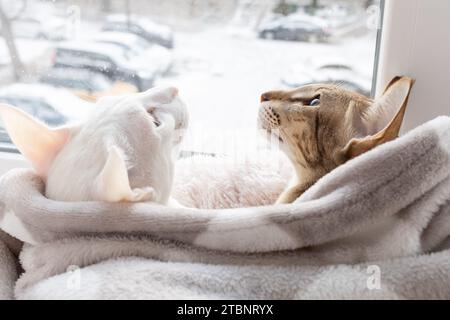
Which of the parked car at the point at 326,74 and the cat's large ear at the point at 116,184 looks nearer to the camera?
the cat's large ear at the point at 116,184

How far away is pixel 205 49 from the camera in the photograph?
47.5 inches

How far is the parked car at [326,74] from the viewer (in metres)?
1.12

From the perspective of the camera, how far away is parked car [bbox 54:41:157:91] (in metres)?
1.22

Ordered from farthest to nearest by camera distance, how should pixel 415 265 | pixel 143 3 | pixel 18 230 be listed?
1. pixel 143 3
2. pixel 18 230
3. pixel 415 265

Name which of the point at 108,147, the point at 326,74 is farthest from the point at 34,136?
the point at 326,74

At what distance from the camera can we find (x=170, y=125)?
2.69 ft

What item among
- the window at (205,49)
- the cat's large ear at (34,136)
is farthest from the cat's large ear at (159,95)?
the window at (205,49)

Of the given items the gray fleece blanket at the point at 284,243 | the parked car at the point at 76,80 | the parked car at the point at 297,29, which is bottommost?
the gray fleece blanket at the point at 284,243

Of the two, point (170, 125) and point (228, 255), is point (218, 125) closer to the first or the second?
point (170, 125)

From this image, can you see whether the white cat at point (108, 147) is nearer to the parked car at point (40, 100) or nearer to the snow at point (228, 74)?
the snow at point (228, 74)

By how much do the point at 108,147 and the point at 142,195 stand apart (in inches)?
3.1

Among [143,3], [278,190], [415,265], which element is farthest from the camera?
[143,3]

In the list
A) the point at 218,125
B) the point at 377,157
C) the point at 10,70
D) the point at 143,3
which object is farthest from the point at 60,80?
the point at 377,157

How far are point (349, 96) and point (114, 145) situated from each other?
0.40m
